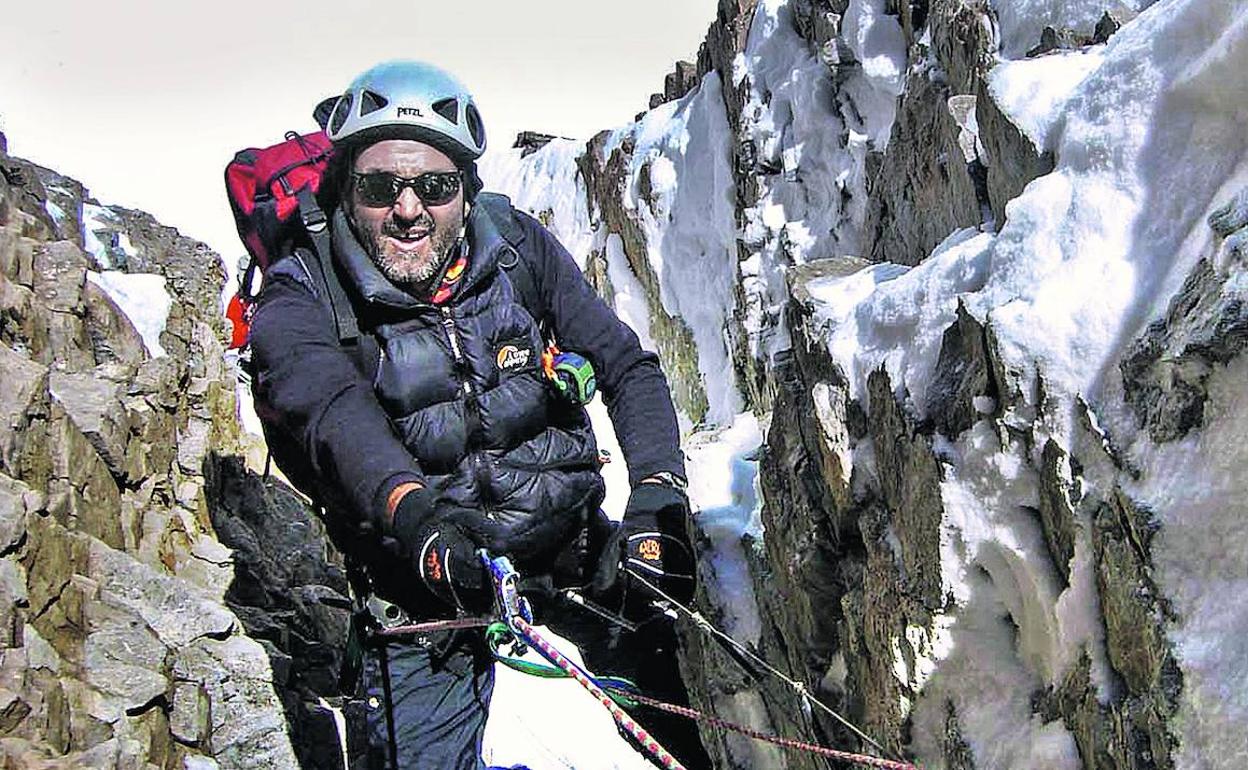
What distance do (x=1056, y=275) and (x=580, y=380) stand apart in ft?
6.38

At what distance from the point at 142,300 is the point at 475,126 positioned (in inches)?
552

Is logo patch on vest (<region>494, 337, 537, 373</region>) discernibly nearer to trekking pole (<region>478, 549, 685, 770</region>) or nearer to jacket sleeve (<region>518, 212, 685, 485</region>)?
jacket sleeve (<region>518, 212, 685, 485</region>)

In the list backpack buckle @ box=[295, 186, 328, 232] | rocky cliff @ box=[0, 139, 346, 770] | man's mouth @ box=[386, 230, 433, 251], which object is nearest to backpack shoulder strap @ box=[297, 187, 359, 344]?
backpack buckle @ box=[295, 186, 328, 232]

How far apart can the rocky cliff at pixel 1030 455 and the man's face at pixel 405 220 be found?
1635 mm

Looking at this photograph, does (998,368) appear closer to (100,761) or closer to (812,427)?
(812,427)

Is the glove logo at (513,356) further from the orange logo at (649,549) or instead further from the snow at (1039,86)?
the snow at (1039,86)

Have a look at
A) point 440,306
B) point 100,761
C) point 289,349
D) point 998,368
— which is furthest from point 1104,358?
point 100,761

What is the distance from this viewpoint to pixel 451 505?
12.2ft

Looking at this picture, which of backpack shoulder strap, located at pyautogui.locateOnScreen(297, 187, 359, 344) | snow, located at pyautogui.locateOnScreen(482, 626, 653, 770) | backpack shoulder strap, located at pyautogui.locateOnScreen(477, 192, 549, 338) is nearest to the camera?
backpack shoulder strap, located at pyautogui.locateOnScreen(297, 187, 359, 344)

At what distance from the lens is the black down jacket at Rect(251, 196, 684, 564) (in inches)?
147

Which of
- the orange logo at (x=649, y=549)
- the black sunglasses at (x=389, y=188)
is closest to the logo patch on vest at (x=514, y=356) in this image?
the black sunglasses at (x=389, y=188)

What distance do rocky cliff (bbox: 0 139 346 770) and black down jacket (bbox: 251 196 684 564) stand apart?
16.3 ft

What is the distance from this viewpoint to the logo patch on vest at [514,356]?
420 centimetres

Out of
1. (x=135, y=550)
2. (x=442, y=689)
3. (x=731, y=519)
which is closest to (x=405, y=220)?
(x=442, y=689)
